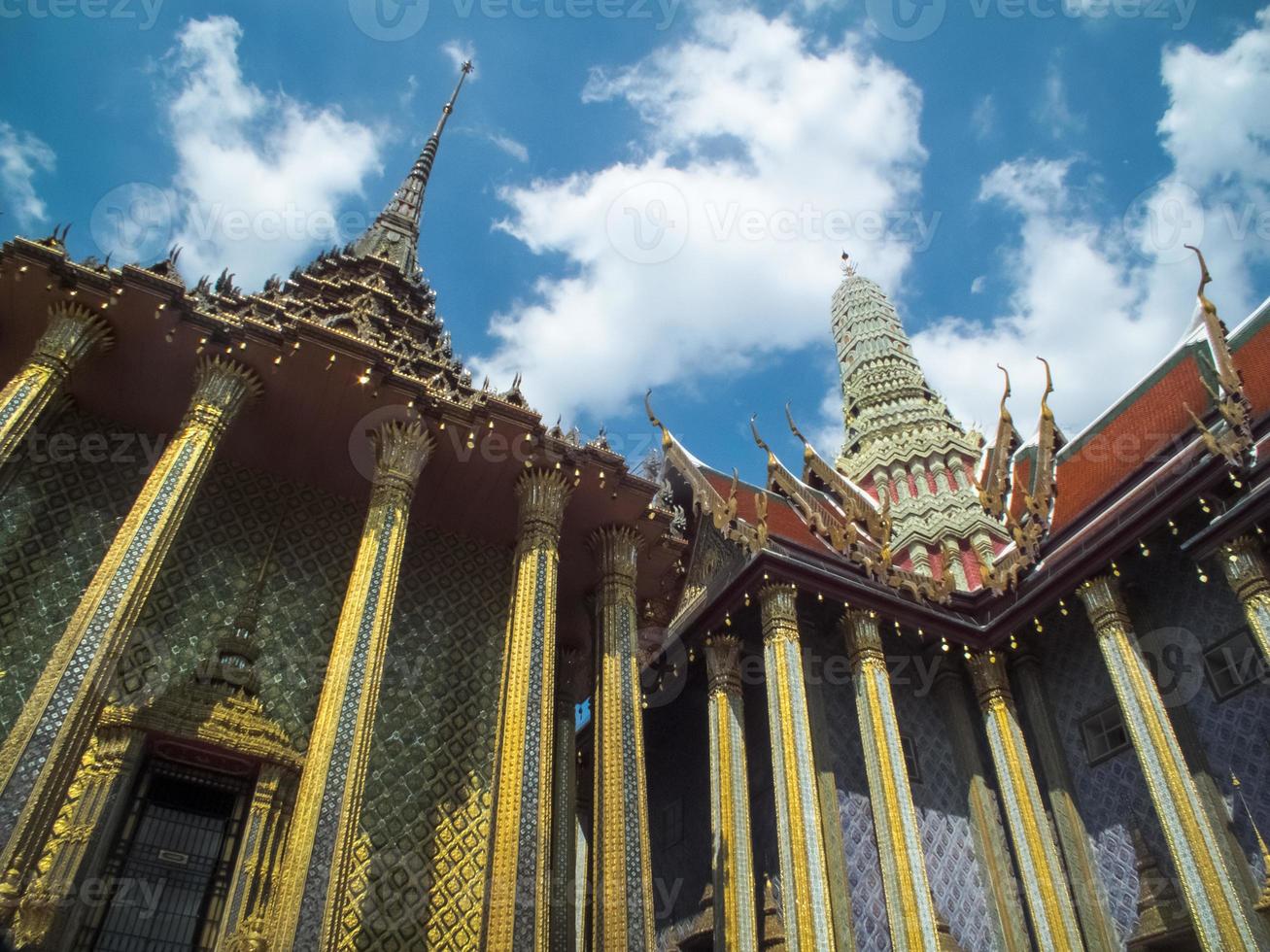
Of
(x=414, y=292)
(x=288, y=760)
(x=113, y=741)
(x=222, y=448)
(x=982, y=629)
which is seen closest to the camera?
(x=113, y=741)

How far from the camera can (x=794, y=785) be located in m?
9.77

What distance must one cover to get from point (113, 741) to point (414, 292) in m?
8.07

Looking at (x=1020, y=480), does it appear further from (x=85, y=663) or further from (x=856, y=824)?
(x=85, y=663)

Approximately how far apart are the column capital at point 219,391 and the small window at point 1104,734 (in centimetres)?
1057

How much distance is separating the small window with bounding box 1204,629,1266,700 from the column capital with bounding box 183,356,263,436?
1079 cm

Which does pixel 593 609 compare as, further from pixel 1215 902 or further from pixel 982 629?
pixel 1215 902

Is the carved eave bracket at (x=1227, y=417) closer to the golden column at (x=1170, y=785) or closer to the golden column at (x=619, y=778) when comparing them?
the golden column at (x=1170, y=785)

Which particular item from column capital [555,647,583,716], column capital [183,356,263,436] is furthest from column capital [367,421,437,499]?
column capital [555,647,583,716]

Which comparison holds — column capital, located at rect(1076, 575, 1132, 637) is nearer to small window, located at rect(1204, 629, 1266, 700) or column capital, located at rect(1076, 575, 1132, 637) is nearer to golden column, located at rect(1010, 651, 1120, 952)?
small window, located at rect(1204, 629, 1266, 700)

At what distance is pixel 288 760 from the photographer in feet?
26.4

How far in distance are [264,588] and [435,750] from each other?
2446 millimetres

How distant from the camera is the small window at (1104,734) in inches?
421

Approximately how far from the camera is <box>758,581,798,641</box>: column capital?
36.6 ft

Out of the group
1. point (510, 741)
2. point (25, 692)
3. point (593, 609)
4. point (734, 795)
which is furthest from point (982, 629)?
point (25, 692)
